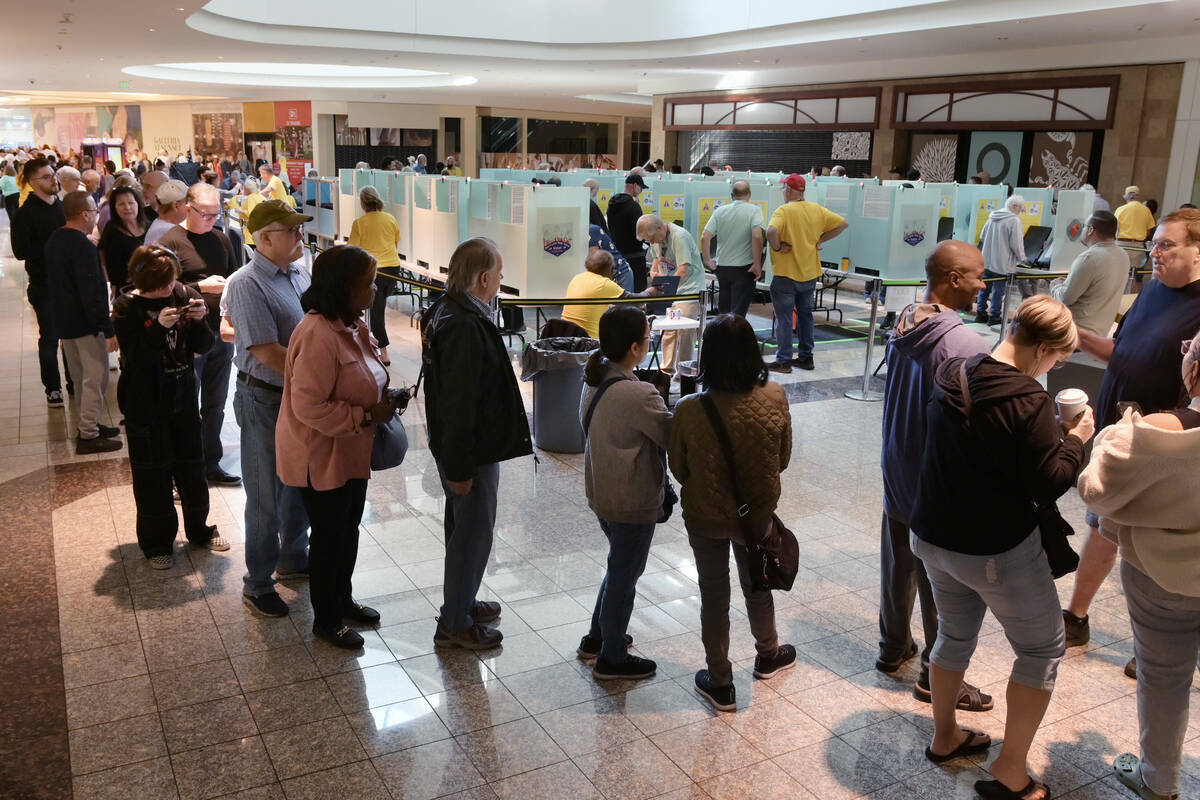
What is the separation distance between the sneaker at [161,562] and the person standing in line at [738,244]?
18.7 feet

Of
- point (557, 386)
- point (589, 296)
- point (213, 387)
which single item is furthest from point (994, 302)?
point (213, 387)

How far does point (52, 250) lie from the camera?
545cm

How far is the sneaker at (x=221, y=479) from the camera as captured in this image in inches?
208

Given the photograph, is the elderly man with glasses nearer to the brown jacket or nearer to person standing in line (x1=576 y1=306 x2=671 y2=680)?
person standing in line (x1=576 y1=306 x2=671 y2=680)

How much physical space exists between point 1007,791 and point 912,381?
1239 mm

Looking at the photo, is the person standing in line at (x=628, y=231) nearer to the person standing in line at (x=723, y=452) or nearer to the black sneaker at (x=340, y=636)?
the black sneaker at (x=340, y=636)

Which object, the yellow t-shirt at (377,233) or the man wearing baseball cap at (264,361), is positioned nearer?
the man wearing baseball cap at (264,361)

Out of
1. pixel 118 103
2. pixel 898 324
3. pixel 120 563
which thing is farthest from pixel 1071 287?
pixel 118 103

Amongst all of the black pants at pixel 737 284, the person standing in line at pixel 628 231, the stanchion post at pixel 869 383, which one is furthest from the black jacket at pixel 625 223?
the stanchion post at pixel 869 383

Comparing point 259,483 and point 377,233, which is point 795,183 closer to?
point 377,233

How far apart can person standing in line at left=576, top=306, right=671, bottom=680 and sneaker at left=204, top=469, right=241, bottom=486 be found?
2877mm

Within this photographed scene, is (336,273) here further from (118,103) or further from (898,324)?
(118,103)

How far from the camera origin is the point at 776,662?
11.2 feet

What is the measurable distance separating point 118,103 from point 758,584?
4083 centimetres
